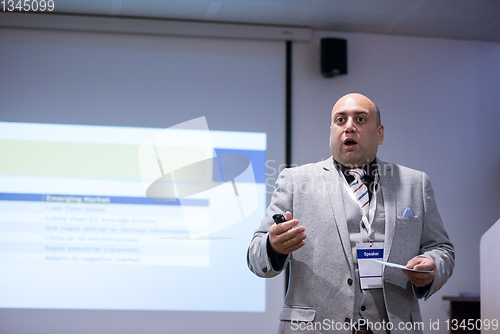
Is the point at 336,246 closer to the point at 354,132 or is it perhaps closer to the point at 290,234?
the point at 290,234

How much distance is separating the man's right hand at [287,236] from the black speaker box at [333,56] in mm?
3170

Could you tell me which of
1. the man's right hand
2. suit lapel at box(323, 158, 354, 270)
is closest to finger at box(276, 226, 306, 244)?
the man's right hand

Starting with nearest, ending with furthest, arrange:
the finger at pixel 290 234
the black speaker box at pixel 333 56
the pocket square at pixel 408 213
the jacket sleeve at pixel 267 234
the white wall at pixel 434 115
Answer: the finger at pixel 290 234 → the jacket sleeve at pixel 267 234 → the pocket square at pixel 408 213 → the black speaker box at pixel 333 56 → the white wall at pixel 434 115

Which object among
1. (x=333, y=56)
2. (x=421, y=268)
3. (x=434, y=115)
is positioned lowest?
(x=421, y=268)

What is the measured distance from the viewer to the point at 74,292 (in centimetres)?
394

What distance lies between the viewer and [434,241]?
64.3 inches

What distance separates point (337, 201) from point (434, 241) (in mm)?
391

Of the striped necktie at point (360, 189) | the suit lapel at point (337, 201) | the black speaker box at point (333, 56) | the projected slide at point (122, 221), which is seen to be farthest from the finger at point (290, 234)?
the black speaker box at point (333, 56)

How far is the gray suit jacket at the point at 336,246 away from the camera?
152cm

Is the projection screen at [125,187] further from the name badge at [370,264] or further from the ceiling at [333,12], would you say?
the name badge at [370,264]

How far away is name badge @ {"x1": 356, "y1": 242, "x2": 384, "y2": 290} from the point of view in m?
1.53

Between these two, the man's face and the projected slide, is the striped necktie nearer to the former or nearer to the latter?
the man's face

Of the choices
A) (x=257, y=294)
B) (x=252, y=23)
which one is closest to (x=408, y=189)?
(x=257, y=294)

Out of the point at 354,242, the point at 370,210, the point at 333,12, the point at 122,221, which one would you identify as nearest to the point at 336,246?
the point at 354,242
